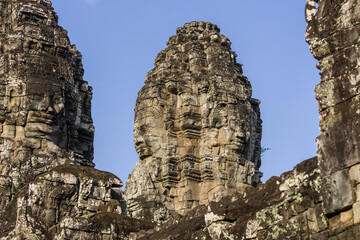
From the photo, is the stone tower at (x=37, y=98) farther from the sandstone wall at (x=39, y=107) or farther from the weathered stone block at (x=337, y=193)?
the weathered stone block at (x=337, y=193)

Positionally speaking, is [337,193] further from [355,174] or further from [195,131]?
[195,131]

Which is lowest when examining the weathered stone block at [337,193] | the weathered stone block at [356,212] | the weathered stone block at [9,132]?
the weathered stone block at [356,212]

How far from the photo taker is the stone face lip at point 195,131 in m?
32.1

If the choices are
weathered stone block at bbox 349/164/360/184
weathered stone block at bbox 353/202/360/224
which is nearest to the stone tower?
weathered stone block at bbox 349/164/360/184

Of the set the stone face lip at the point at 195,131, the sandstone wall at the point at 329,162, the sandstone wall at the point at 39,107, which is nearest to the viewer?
the sandstone wall at the point at 329,162

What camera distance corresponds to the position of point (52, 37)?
1205 inches

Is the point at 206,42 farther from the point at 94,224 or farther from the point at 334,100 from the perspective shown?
the point at 334,100

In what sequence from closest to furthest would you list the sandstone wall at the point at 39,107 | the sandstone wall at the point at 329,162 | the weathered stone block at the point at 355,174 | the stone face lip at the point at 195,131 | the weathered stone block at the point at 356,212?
the weathered stone block at the point at 356,212
the weathered stone block at the point at 355,174
the sandstone wall at the point at 329,162
the sandstone wall at the point at 39,107
the stone face lip at the point at 195,131

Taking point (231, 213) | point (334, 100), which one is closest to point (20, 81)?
point (231, 213)

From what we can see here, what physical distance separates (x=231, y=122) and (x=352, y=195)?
21711 millimetres

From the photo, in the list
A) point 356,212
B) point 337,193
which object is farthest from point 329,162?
point 356,212

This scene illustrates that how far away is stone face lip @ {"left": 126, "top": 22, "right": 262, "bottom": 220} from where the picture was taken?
3212 cm

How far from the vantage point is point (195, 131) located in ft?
110

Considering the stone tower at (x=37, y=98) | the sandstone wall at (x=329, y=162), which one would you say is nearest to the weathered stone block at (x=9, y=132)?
the stone tower at (x=37, y=98)
